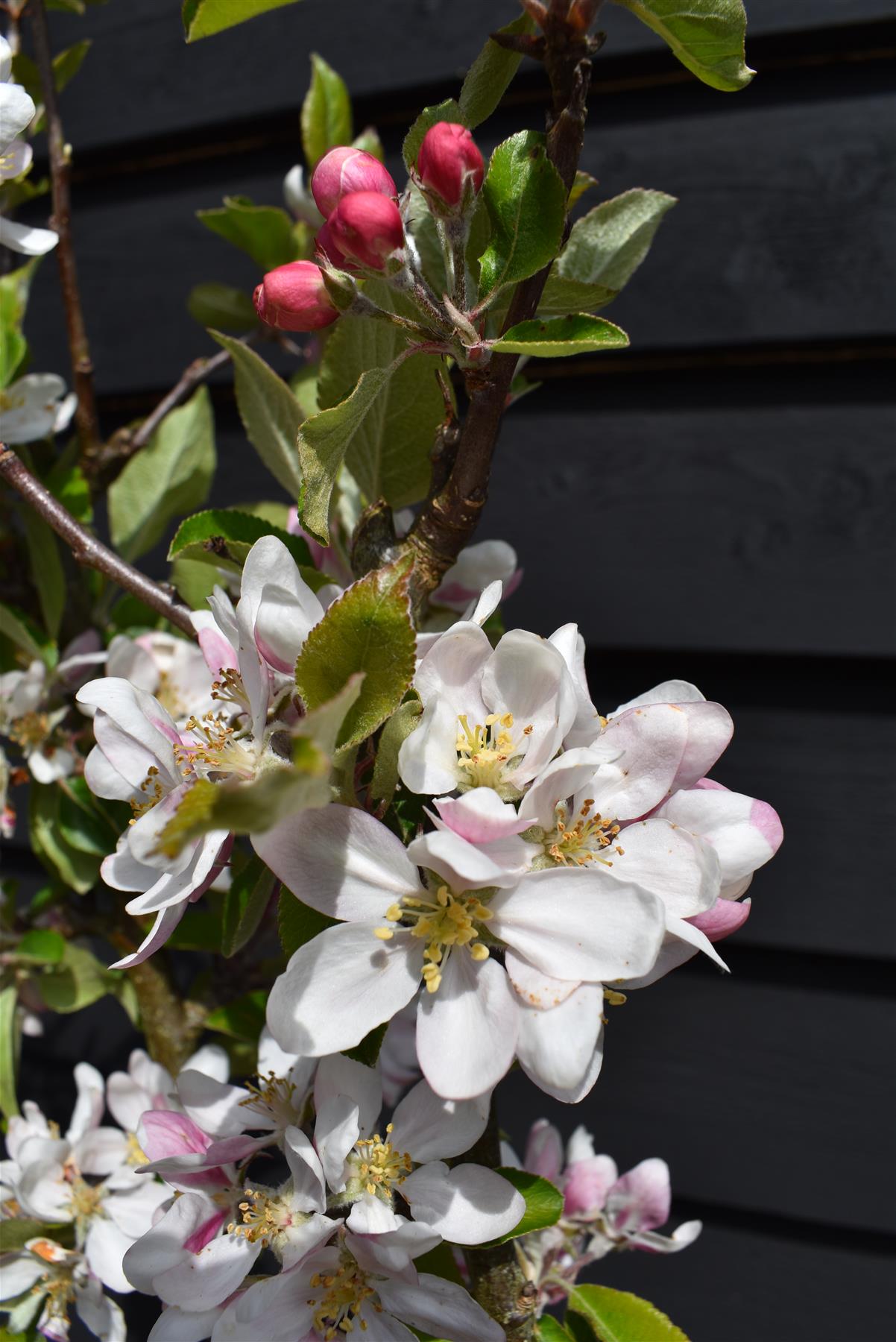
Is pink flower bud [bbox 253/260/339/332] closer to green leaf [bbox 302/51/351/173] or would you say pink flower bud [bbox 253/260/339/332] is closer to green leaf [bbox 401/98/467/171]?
green leaf [bbox 401/98/467/171]

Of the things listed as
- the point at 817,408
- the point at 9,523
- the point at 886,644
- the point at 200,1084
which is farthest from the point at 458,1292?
the point at 817,408

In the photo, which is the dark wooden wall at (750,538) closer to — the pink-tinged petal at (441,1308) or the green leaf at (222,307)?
the green leaf at (222,307)

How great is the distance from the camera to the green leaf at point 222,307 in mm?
886

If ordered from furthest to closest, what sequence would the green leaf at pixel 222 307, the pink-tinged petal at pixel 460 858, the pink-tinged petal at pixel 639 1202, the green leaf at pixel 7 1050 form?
the green leaf at pixel 222 307
the green leaf at pixel 7 1050
the pink-tinged petal at pixel 639 1202
the pink-tinged petal at pixel 460 858

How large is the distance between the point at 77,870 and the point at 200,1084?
1.10 feet

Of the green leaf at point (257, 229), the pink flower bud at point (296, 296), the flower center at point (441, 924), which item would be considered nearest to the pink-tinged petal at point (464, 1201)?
the flower center at point (441, 924)

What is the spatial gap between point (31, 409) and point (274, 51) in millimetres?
758

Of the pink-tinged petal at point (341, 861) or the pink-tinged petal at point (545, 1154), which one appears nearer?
the pink-tinged petal at point (341, 861)

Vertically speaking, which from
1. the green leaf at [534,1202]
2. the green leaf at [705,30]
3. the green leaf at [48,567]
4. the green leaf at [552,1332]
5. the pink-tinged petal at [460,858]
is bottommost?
the green leaf at [552,1332]

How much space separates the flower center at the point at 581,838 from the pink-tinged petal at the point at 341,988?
0.07 m

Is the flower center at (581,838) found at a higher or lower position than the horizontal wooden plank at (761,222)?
lower

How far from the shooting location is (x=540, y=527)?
111 cm

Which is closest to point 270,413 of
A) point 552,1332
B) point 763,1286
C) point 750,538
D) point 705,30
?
point 705,30

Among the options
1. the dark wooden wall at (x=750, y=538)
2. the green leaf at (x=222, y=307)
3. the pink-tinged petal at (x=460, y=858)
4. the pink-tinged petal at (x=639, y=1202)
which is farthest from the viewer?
the dark wooden wall at (x=750, y=538)
